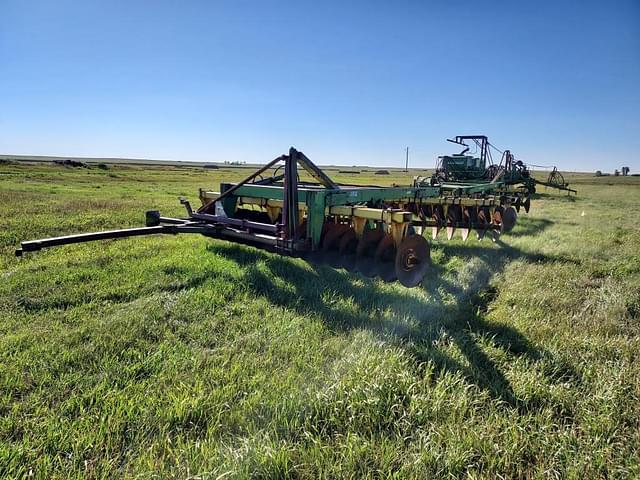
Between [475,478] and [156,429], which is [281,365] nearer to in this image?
[156,429]

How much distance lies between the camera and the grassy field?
1.98 metres

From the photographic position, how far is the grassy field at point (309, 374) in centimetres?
198

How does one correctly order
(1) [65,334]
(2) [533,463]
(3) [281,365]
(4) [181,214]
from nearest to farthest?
(2) [533,463], (3) [281,365], (1) [65,334], (4) [181,214]

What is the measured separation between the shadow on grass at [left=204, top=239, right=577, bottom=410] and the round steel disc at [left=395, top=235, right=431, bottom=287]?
0.37 meters

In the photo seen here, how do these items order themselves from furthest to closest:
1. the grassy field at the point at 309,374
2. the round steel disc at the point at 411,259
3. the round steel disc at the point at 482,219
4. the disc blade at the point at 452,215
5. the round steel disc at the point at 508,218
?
the round steel disc at the point at 508,218
the disc blade at the point at 452,215
the round steel disc at the point at 482,219
the round steel disc at the point at 411,259
the grassy field at the point at 309,374

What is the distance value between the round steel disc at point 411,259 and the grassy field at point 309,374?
37cm

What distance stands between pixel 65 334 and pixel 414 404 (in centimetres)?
303

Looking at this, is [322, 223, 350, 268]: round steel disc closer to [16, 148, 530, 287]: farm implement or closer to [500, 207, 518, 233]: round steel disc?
[16, 148, 530, 287]: farm implement

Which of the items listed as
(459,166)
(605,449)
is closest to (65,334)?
A: (605,449)

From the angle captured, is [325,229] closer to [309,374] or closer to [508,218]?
[309,374]

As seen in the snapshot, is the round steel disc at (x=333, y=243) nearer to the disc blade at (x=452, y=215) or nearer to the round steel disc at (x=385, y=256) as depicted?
the round steel disc at (x=385, y=256)

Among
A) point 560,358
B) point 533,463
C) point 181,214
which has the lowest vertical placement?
point 533,463

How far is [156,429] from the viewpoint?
218 cm

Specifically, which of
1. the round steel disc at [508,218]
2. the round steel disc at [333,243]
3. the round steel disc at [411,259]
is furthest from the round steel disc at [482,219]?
the round steel disc at [333,243]
